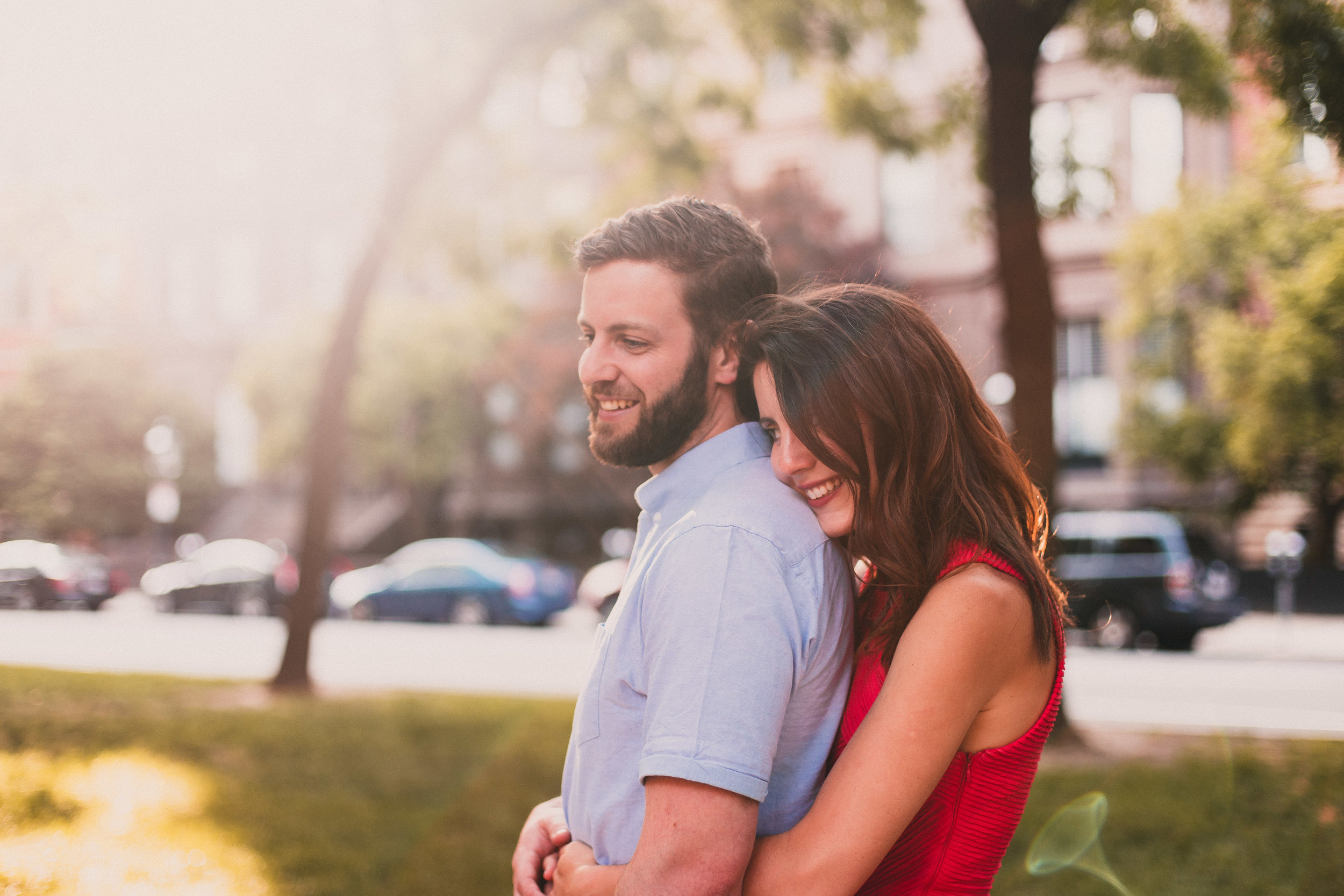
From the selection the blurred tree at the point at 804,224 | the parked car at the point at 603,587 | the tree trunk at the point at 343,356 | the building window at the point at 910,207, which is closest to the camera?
the tree trunk at the point at 343,356

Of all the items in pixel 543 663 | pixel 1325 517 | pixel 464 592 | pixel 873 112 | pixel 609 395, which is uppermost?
pixel 873 112

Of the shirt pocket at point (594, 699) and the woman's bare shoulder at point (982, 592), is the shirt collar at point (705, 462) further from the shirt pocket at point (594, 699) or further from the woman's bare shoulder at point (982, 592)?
the woman's bare shoulder at point (982, 592)

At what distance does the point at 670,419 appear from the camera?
2094 mm

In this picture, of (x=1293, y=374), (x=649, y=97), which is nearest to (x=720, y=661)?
(x=1293, y=374)

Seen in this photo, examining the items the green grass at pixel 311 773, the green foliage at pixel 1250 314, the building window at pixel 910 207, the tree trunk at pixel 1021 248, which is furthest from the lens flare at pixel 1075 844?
the building window at pixel 910 207

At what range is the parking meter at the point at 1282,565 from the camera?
14898mm

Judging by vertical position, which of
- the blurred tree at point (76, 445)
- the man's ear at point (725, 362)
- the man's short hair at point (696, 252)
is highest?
the man's short hair at point (696, 252)

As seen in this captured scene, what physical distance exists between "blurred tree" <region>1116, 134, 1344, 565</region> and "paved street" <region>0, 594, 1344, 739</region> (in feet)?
5.92

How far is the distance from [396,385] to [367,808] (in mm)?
26353

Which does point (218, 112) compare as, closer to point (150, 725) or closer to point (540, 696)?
point (150, 725)

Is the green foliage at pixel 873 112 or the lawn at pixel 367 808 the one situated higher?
the green foliage at pixel 873 112

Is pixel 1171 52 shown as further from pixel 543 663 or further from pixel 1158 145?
pixel 543 663

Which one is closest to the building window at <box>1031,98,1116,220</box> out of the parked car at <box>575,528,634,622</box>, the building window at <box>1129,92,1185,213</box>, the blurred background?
the blurred background

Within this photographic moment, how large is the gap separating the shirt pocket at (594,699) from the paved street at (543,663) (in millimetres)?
7615
